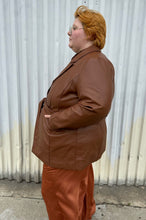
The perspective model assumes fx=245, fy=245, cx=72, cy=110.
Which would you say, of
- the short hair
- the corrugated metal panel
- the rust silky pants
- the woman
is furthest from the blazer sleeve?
the corrugated metal panel

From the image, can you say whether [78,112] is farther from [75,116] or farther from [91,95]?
[91,95]

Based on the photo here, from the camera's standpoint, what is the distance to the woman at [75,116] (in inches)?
66.2

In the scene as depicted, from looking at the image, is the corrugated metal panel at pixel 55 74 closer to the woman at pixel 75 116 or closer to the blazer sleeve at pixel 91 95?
the woman at pixel 75 116

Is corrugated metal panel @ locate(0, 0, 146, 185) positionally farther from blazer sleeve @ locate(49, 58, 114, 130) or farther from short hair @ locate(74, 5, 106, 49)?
blazer sleeve @ locate(49, 58, 114, 130)

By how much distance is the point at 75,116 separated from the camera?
1.71 m

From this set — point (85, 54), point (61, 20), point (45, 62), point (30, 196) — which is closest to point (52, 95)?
point (85, 54)

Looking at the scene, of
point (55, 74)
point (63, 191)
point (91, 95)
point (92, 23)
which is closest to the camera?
point (91, 95)

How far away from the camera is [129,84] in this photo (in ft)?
9.06

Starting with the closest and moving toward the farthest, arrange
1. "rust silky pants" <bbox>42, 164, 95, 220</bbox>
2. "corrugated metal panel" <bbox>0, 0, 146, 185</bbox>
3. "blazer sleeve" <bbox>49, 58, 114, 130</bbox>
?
"blazer sleeve" <bbox>49, 58, 114, 130</bbox>, "rust silky pants" <bbox>42, 164, 95, 220</bbox>, "corrugated metal panel" <bbox>0, 0, 146, 185</bbox>

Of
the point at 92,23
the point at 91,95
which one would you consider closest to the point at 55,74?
the point at 92,23

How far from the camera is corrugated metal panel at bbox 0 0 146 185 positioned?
258cm

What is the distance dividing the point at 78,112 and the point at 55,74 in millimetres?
1167

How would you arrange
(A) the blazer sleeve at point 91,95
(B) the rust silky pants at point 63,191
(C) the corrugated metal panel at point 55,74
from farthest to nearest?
1. (C) the corrugated metal panel at point 55,74
2. (B) the rust silky pants at point 63,191
3. (A) the blazer sleeve at point 91,95

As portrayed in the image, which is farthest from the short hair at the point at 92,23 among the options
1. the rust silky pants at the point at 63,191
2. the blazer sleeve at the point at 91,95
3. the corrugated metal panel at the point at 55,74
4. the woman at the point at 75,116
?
the rust silky pants at the point at 63,191
